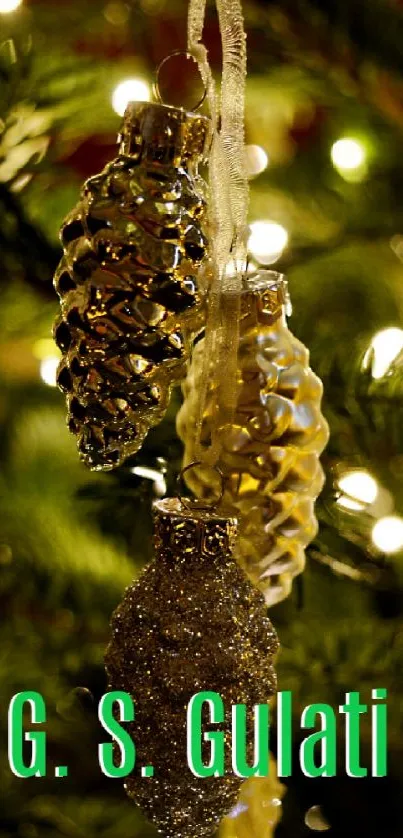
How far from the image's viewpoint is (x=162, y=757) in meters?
0.39

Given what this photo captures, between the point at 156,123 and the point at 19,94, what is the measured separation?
0.21m

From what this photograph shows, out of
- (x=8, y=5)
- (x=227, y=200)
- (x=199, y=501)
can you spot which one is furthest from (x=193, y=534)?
(x=8, y=5)

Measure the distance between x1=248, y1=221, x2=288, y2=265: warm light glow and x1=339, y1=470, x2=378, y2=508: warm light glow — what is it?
0.15 meters

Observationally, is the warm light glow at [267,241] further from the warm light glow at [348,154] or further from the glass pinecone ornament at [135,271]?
the glass pinecone ornament at [135,271]

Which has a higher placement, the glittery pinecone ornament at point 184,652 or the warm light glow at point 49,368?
the warm light glow at point 49,368

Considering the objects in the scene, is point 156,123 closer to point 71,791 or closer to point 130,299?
point 130,299

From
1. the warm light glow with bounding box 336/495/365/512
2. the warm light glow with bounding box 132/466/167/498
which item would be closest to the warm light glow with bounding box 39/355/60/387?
the warm light glow with bounding box 132/466/167/498

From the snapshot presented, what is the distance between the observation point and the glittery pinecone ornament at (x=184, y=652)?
0.39 metres

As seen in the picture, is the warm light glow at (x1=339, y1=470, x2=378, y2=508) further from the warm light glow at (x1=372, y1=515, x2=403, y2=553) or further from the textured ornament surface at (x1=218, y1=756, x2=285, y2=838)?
the textured ornament surface at (x1=218, y1=756, x2=285, y2=838)

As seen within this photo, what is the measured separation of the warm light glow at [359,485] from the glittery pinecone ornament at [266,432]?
0.11 metres

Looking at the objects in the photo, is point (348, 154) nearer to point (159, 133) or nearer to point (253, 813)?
point (159, 133)

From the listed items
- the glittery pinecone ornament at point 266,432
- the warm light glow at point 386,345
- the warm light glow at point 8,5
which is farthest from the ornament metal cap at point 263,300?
the warm light glow at point 8,5

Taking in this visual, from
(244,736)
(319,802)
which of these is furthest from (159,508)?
(319,802)

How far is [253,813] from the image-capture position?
1.76 feet
